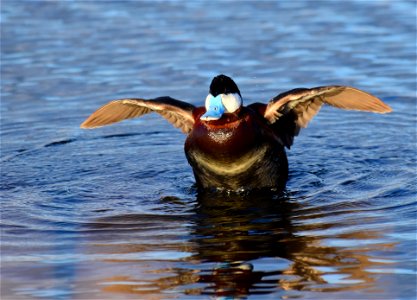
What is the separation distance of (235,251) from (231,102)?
1.90m

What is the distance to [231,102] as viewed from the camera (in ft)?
31.6

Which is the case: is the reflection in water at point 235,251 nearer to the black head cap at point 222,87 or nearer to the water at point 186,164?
the water at point 186,164

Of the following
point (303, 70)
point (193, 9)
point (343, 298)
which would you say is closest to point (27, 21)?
point (193, 9)

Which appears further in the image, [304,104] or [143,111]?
[143,111]

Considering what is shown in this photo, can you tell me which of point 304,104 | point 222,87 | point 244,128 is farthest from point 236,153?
point 304,104

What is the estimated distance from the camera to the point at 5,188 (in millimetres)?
10125

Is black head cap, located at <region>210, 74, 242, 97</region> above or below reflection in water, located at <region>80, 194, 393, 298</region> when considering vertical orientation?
above

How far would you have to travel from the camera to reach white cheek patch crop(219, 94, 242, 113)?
31.5 feet

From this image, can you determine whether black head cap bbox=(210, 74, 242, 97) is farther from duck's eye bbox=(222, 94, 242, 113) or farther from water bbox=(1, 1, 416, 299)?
water bbox=(1, 1, 416, 299)

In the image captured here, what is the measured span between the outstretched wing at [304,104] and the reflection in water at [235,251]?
2.75ft

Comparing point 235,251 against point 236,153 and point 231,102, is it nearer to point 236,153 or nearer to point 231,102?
point 236,153

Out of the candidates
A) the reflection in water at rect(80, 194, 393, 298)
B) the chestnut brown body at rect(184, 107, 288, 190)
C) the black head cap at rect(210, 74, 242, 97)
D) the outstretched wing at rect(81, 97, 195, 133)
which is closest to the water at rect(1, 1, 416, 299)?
A: the reflection in water at rect(80, 194, 393, 298)

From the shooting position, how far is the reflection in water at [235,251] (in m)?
7.29

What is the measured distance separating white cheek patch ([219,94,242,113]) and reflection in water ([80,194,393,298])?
2.71 feet
